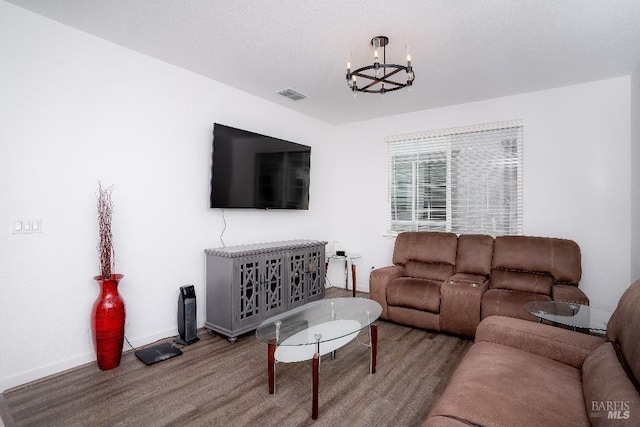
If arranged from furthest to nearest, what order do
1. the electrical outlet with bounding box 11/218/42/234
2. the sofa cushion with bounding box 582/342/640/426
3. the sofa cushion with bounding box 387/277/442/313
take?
the sofa cushion with bounding box 387/277/442/313 → the electrical outlet with bounding box 11/218/42/234 → the sofa cushion with bounding box 582/342/640/426

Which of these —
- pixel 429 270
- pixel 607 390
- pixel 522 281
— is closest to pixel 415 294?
pixel 429 270

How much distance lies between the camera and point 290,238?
4.62 metres

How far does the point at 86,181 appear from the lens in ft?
8.71

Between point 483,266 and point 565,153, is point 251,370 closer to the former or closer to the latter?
point 483,266

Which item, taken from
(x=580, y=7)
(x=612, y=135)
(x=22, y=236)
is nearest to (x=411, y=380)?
(x=580, y=7)

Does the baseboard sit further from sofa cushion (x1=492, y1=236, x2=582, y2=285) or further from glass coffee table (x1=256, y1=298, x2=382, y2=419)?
sofa cushion (x1=492, y1=236, x2=582, y2=285)

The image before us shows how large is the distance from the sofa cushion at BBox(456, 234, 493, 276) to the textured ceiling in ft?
5.71

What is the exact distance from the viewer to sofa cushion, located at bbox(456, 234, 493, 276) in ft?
11.8

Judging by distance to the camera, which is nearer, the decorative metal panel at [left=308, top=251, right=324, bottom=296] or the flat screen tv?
the flat screen tv

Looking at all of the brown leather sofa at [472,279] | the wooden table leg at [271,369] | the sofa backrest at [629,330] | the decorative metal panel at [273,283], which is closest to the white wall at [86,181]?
the decorative metal panel at [273,283]

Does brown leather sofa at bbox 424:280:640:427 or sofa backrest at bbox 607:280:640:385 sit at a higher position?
sofa backrest at bbox 607:280:640:385

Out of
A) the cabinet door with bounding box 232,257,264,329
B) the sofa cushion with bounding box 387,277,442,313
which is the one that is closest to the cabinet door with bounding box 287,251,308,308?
the cabinet door with bounding box 232,257,264,329

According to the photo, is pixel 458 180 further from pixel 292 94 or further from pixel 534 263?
pixel 292 94

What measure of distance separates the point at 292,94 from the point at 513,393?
3595 millimetres
